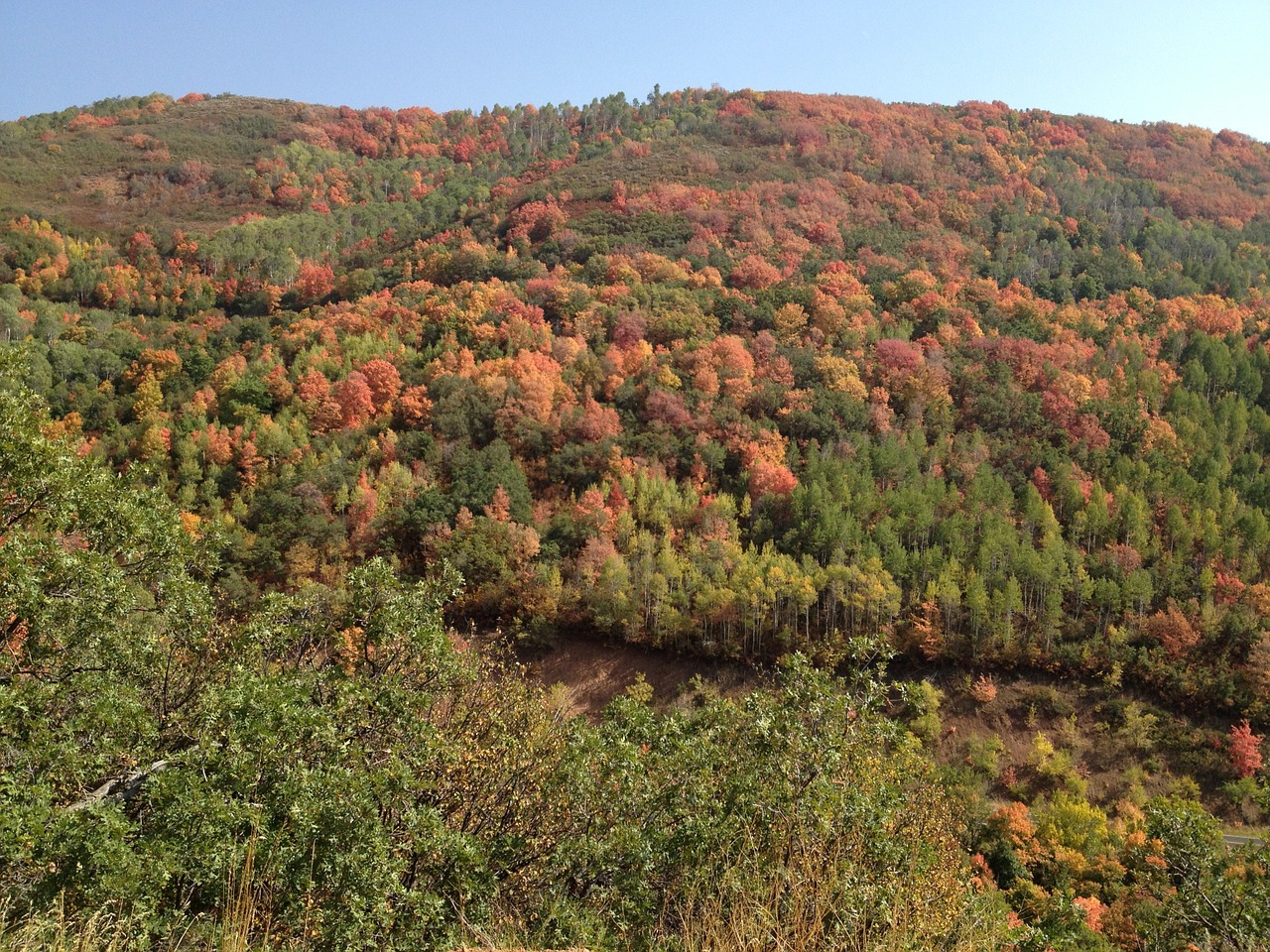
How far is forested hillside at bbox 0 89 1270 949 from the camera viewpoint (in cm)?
921

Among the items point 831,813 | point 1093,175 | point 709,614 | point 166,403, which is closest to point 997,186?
point 1093,175

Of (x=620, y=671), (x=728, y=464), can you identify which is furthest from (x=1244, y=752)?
(x=728, y=464)

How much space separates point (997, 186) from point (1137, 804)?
71.7m

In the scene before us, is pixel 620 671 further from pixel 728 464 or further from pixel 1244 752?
pixel 1244 752

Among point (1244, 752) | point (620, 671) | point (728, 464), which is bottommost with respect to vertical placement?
point (620, 671)

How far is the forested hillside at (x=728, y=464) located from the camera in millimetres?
9211

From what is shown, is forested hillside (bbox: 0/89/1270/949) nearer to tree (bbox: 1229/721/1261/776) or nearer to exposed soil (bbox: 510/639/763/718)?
tree (bbox: 1229/721/1261/776)

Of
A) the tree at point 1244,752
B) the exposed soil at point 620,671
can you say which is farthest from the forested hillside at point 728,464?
the exposed soil at point 620,671

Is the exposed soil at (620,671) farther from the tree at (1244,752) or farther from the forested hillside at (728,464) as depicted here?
the tree at (1244,752)

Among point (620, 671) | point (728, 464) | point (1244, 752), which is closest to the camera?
point (1244, 752)

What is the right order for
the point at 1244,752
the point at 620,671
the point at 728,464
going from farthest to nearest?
the point at 728,464 < the point at 620,671 < the point at 1244,752

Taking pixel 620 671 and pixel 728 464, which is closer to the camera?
pixel 620 671

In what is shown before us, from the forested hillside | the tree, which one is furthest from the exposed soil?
the tree

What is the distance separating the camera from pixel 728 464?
4738 centimetres
